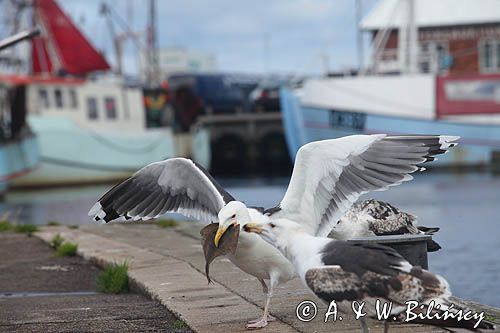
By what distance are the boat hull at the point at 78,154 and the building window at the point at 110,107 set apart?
771 mm

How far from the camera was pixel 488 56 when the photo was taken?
4472cm

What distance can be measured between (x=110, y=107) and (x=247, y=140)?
12.6 meters

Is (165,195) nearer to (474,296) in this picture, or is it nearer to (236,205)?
(236,205)

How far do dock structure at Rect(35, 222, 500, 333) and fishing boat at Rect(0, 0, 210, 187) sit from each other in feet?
78.6

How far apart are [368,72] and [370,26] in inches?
209

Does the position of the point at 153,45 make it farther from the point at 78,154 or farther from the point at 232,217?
the point at 232,217

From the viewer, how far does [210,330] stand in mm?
6551

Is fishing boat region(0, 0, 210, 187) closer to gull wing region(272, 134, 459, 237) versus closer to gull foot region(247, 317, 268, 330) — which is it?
gull wing region(272, 134, 459, 237)

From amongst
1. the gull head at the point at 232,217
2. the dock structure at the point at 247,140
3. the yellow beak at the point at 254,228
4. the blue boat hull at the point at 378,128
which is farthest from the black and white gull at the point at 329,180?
the dock structure at the point at 247,140

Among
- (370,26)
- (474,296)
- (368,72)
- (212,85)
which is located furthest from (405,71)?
(474,296)

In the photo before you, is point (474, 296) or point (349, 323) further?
point (474, 296)

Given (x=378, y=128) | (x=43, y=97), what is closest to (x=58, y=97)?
(x=43, y=97)

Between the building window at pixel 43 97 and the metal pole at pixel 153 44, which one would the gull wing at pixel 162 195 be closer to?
the building window at pixel 43 97

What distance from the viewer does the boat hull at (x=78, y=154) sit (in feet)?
119
